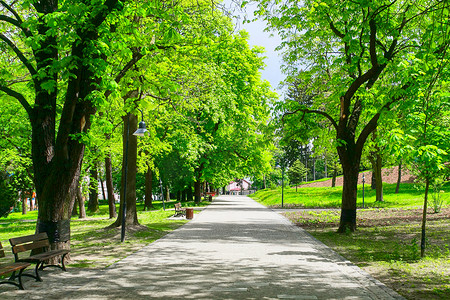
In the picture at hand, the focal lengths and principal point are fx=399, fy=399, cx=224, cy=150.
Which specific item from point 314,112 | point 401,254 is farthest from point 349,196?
point 401,254

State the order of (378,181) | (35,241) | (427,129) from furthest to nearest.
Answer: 1. (378,181)
2. (427,129)
3. (35,241)

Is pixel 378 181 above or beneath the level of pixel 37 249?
above

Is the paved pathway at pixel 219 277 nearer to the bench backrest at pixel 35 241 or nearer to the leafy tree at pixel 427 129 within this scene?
the bench backrest at pixel 35 241

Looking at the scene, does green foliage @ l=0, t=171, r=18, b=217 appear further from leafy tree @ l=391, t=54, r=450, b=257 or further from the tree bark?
leafy tree @ l=391, t=54, r=450, b=257

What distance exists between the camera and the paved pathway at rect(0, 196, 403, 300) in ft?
21.2

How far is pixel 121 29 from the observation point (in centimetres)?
956

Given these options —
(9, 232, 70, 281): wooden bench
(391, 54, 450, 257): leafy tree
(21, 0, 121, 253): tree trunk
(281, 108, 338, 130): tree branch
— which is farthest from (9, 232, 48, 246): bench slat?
(281, 108, 338, 130): tree branch

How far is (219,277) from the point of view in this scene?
7660 millimetres

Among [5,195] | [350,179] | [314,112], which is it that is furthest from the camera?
[5,195]

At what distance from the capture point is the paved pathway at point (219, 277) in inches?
254

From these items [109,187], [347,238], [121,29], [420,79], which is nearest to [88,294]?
[121,29]

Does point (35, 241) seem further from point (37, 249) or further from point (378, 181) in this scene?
point (378, 181)

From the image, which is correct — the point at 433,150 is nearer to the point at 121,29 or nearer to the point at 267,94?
the point at 121,29

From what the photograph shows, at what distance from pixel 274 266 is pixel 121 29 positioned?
6.57 metres
